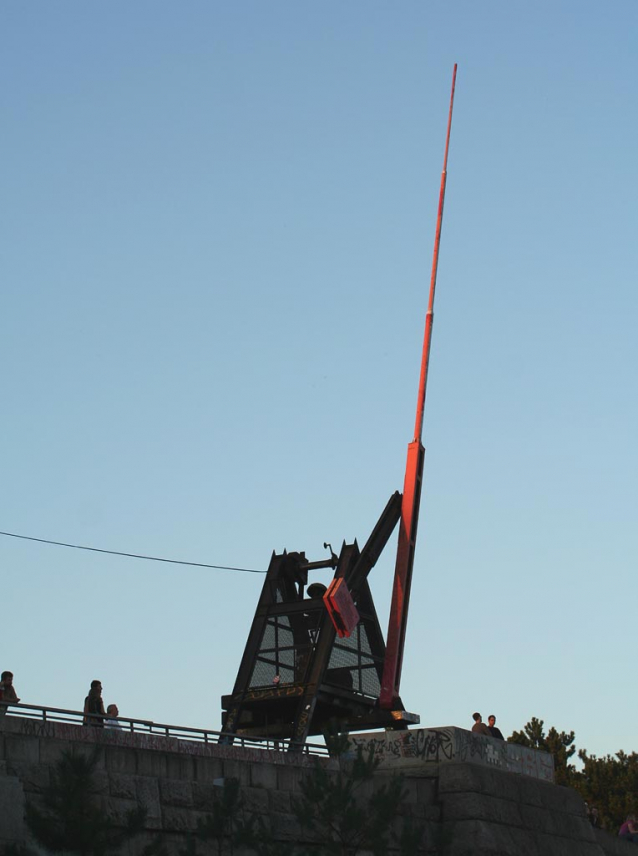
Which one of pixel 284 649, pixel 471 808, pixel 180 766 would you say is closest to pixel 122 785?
pixel 180 766

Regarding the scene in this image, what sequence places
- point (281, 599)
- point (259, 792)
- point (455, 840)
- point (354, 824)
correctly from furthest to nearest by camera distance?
point (281, 599), point (455, 840), point (259, 792), point (354, 824)

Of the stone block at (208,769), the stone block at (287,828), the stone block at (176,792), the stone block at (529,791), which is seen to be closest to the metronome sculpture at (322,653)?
the stone block at (529,791)

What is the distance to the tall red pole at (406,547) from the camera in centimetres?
2570

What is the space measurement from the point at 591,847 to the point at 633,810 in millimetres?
28533

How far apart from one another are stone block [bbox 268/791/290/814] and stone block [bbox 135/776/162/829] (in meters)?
2.25

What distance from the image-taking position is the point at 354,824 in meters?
15.6

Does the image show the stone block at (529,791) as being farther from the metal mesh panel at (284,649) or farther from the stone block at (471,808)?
the metal mesh panel at (284,649)

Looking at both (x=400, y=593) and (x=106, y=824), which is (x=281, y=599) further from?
(x=106, y=824)

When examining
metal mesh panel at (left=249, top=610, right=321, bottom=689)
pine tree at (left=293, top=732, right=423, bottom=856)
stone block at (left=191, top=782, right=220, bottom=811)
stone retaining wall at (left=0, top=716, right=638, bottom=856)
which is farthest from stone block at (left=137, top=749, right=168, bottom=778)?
metal mesh panel at (left=249, top=610, right=321, bottom=689)

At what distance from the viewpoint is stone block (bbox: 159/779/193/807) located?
1698 cm

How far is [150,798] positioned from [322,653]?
8.36 m

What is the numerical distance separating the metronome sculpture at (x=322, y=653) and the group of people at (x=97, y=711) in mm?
5783

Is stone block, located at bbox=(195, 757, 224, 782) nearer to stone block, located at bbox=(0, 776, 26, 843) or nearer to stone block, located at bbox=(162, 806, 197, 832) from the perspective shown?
stone block, located at bbox=(162, 806, 197, 832)

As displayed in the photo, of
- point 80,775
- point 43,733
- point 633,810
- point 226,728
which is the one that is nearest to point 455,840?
point 226,728
